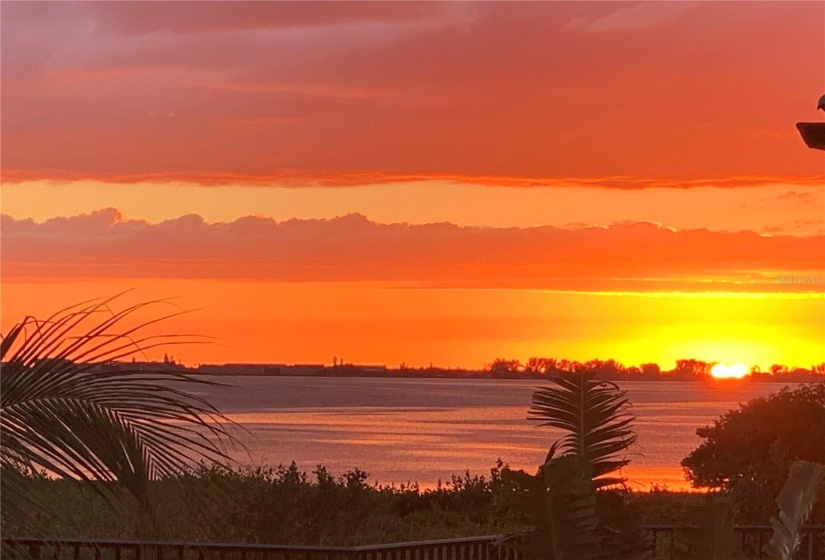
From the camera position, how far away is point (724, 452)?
26.0 meters

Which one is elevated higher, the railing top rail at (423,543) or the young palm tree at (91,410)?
the young palm tree at (91,410)

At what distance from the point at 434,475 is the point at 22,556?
69.1 metres

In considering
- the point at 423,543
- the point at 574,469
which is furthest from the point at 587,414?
the point at 423,543

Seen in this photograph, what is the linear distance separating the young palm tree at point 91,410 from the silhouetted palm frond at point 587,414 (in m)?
4.30

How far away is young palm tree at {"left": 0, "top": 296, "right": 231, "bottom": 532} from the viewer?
10.6ft

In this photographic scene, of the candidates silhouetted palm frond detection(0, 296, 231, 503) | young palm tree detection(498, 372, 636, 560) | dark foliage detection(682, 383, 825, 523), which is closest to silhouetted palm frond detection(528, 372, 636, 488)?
young palm tree detection(498, 372, 636, 560)

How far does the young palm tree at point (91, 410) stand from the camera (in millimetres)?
3238

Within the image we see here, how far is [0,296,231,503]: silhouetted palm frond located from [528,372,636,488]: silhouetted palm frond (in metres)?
4.30

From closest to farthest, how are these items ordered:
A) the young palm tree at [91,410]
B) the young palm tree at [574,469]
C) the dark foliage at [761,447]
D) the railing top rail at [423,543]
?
1. the young palm tree at [91,410]
2. the young palm tree at [574,469]
3. the railing top rail at [423,543]
4. the dark foliage at [761,447]

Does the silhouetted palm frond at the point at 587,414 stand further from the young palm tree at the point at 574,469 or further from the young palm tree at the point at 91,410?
the young palm tree at the point at 91,410

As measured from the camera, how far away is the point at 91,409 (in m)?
3.33

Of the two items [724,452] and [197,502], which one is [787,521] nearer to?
[197,502]

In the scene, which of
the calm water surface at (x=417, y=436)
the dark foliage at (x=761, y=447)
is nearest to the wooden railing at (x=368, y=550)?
the dark foliage at (x=761, y=447)

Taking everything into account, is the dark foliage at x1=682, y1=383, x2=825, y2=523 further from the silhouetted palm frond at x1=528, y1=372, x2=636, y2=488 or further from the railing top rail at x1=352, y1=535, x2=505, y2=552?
the silhouetted palm frond at x1=528, y1=372, x2=636, y2=488
